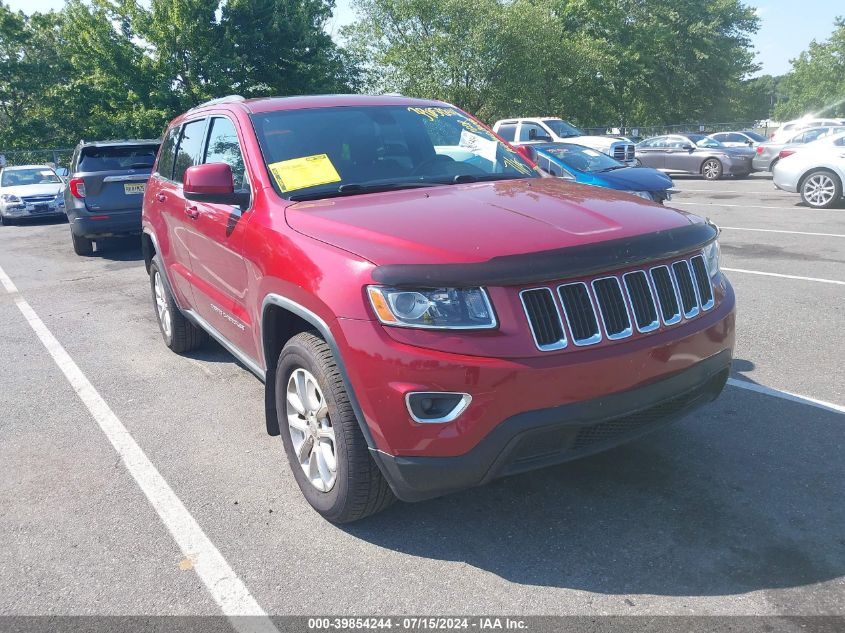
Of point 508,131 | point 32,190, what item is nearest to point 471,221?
point 32,190

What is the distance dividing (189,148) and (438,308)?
3.16 metres

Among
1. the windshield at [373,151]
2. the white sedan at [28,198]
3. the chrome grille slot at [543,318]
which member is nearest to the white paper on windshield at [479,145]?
the windshield at [373,151]

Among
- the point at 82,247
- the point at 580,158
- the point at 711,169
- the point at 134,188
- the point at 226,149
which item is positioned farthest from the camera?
the point at 711,169

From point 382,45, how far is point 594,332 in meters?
37.5

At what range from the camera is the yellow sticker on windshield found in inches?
147

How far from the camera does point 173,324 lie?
19.2 feet

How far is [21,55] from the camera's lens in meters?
38.8

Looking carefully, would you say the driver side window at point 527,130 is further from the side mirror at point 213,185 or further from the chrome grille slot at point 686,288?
the chrome grille slot at point 686,288

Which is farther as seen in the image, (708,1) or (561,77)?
(708,1)

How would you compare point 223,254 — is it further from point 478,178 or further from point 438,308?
point 438,308

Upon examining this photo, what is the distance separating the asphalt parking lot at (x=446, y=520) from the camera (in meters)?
2.79

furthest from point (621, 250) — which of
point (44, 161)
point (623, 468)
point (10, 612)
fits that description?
point (44, 161)

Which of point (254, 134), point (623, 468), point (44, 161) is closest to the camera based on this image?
point (623, 468)

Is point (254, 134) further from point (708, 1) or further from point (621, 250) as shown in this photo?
point (708, 1)
